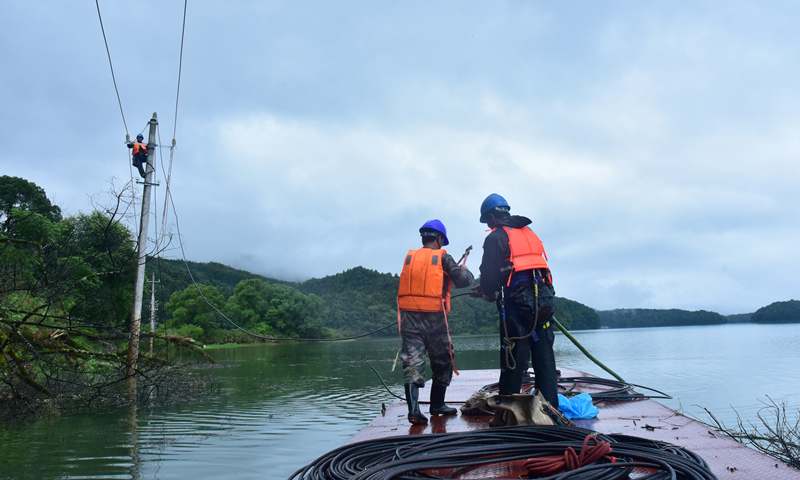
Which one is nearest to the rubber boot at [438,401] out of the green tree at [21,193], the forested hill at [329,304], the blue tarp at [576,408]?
the blue tarp at [576,408]

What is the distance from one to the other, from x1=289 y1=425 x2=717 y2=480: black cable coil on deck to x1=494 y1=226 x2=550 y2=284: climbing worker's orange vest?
1.36 metres

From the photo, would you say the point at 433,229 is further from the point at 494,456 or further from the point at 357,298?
the point at 357,298

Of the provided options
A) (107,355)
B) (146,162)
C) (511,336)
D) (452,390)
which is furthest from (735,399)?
(146,162)

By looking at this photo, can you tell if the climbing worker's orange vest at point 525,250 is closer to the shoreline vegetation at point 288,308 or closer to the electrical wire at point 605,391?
the electrical wire at point 605,391

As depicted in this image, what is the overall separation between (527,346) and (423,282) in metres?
1.04

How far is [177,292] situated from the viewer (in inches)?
2436

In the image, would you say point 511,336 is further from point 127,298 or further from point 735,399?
point 127,298

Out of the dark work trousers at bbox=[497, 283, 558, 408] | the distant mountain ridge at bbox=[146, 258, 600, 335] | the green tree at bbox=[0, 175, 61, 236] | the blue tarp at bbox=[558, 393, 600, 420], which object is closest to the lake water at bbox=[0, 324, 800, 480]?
the dark work trousers at bbox=[497, 283, 558, 408]

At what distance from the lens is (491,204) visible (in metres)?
4.30

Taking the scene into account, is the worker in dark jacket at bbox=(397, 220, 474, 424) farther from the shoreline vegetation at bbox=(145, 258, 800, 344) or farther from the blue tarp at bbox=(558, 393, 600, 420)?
the shoreline vegetation at bbox=(145, 258, 800, 344)

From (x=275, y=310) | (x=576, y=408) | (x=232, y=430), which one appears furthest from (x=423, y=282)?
(x=275, y=310)

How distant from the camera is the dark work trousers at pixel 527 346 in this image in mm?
3773

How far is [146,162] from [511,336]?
421 inches

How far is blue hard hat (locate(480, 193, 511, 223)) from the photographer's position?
168 inches
